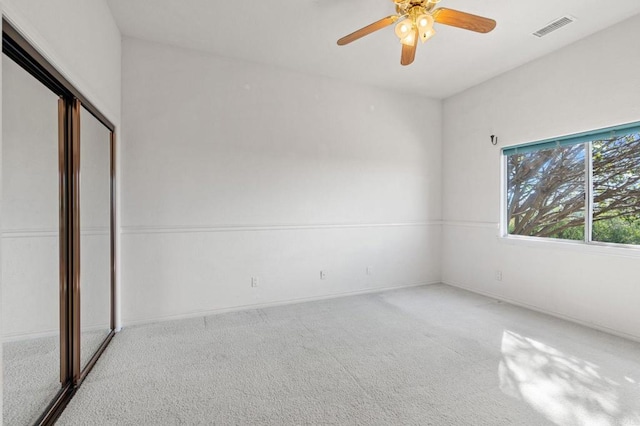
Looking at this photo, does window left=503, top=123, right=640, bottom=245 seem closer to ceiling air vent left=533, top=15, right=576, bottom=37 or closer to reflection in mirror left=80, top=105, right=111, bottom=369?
ceiling air vent left=533, top=15, right=576, bottom=37

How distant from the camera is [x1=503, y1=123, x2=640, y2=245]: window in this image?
110 inches

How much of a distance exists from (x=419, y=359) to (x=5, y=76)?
2.89 meters

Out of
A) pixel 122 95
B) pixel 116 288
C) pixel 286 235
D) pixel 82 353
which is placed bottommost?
pixel 82 353

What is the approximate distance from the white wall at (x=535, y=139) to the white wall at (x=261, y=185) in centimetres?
44

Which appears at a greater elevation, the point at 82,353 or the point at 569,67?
the point at 569,67

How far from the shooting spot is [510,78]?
3.63 m

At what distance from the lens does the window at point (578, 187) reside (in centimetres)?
279

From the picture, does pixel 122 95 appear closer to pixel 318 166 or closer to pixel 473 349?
pixel 318 166

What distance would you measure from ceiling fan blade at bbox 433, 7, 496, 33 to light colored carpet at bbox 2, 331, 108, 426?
2944mm

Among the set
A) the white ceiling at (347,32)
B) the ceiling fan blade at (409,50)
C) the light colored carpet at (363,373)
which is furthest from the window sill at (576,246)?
the ceiling fan blade at (409,50)

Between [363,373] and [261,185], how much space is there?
2204mm

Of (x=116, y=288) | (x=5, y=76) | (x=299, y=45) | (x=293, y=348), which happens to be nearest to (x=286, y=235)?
(x=293, y=348)

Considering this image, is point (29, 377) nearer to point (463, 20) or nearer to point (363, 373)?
point (363, 373)

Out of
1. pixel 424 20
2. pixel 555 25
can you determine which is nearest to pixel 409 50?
pixel 424 20
